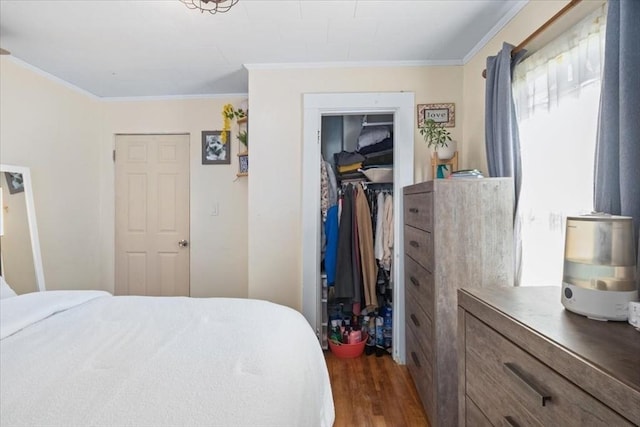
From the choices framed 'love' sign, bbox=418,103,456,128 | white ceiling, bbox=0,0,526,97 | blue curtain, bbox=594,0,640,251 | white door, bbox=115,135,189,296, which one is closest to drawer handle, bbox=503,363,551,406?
blue curtain, bbox=594,0,640,251

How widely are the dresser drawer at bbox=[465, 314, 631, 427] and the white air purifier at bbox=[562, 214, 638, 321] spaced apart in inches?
9.3

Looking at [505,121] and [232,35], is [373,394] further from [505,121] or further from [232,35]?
[232,35]

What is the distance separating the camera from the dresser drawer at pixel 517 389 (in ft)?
1.86

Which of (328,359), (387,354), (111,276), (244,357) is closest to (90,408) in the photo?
(244,357)

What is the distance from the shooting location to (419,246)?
5.67 ft

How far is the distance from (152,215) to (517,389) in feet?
9.90

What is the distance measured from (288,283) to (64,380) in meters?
1.51

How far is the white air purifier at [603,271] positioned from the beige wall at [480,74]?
1.12m

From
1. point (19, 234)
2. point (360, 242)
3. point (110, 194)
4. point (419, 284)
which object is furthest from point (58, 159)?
point (419, 284)

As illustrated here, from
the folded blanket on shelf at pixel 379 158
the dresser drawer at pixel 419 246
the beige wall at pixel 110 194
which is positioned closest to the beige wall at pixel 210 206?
the beige wall at pixel 110 194

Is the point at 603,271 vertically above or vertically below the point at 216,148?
below

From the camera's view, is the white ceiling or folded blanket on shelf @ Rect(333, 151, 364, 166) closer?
the white ceiling

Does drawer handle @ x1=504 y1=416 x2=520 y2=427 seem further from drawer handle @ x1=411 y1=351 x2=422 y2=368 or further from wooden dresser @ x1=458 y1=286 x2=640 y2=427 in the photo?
drawer handle @ x1=411 y1=351 x2=422 y2=368

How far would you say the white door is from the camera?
2826mm
